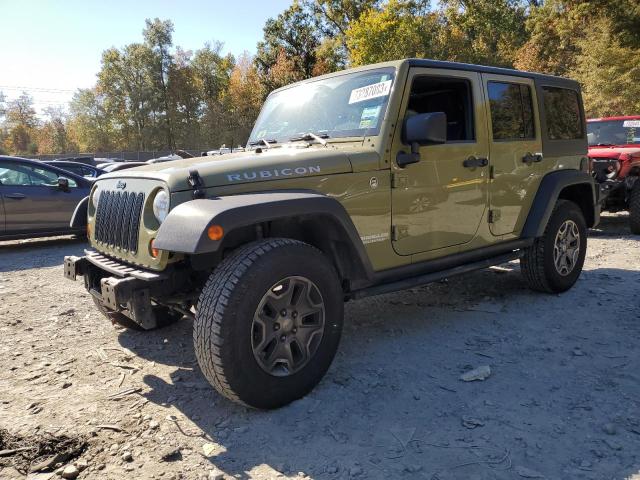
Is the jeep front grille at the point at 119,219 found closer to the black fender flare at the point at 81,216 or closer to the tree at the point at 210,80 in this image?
the black fender flare at the point at 81,216

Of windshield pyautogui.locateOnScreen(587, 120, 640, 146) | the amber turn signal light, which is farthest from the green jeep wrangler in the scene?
windshield pyautogui.locateOnScreen(587, 120, 640, 146)

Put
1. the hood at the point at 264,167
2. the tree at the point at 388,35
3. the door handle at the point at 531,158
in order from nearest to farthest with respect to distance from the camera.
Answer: the hood at the point at 264,167
the door handle at the point at 531,158
the tree at the point at 388,35

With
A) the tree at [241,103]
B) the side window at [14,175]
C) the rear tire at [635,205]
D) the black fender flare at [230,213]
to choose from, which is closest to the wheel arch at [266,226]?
the black fender flare at [230,213]

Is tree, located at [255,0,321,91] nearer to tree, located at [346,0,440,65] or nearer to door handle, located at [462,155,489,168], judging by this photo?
tree, located at [346,0,440,65]

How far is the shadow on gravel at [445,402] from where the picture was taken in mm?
2324

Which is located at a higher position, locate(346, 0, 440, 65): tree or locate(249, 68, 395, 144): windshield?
locate(346, 0, 440, 65): tree

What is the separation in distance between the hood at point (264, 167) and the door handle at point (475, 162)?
37.0 inches

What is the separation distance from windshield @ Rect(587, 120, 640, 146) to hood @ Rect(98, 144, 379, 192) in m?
7.11

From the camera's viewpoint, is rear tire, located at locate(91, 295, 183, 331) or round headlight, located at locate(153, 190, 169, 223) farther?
rear tire, located at locate(91, 295, 183, 331)

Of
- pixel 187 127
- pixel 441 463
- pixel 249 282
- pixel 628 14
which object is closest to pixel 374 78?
pixel 249 282

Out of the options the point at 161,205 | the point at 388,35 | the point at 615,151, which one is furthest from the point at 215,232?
the point at 388,35

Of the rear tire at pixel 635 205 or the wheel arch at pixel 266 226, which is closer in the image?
the wheel arch at pixel 266 226

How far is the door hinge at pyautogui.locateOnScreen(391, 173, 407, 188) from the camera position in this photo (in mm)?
3359

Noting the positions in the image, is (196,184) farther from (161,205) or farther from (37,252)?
(37,252)
